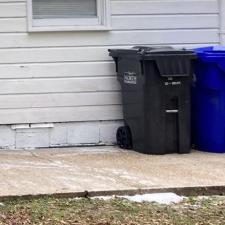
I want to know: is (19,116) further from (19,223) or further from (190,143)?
(19,223)

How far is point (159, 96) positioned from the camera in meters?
8.36

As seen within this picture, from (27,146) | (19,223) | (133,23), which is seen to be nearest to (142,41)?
(133,23)

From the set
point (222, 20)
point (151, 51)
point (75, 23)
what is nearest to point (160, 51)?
point (151, 51)

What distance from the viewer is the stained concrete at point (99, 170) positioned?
6.81 m

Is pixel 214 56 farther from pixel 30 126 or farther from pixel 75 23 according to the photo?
pixel 30 126

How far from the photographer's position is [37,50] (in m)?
8.87

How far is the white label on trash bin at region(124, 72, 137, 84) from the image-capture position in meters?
8.53

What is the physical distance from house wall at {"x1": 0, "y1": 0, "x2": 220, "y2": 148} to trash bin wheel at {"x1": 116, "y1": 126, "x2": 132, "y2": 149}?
229mm

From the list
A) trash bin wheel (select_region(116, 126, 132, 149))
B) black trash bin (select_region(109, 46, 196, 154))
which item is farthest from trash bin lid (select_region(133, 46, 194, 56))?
trash bin wheel (select_region(116, 126, 132, 149))

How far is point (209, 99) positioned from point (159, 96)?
0.73m

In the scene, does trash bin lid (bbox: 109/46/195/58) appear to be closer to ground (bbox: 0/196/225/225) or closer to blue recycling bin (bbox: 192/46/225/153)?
blue recycling bin (bbox: 192/46/225/153)

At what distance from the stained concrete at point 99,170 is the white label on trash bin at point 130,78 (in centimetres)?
92

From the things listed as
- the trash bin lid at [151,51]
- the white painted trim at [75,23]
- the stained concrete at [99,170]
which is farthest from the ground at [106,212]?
the white painted trim at [75,23]

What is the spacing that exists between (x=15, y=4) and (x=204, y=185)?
3636 millimetres
